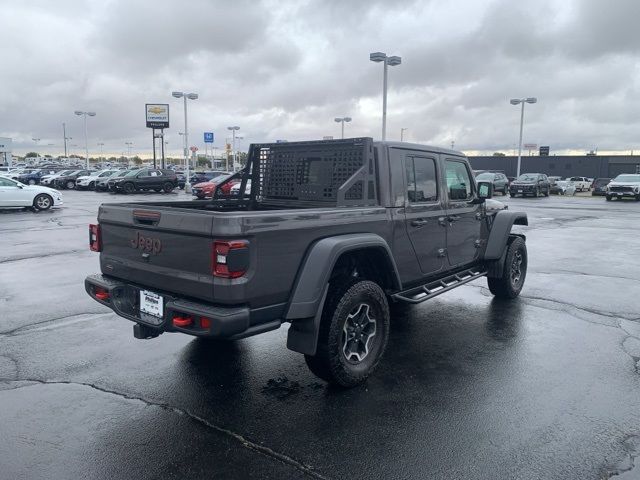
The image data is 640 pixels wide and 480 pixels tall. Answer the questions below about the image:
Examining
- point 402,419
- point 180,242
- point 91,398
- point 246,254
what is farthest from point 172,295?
point 402,419

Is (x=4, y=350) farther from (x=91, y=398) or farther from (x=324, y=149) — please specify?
(x=324, y=149)

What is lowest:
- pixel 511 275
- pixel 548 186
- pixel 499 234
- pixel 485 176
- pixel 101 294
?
pixel 511 275

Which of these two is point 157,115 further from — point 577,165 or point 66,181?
point 577,165

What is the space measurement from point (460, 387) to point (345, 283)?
1306 mm

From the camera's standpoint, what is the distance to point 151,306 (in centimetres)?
381

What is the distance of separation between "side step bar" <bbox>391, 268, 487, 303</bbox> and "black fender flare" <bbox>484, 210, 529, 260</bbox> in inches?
11.3

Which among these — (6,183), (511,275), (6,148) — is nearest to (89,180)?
(6,183)

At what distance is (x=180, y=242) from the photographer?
358 centimetres

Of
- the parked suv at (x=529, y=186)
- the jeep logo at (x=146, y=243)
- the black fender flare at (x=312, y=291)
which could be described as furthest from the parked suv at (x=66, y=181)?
the black fender flare at (x=312, y=291)

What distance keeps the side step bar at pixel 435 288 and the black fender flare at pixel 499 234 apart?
0.94ft

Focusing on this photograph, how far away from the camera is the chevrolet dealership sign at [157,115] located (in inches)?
2000

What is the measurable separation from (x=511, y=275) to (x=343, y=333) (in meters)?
3.75

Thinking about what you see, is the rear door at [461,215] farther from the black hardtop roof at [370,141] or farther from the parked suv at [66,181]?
the parked suv at [66,181]

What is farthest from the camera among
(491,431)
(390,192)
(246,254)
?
(390,192)
